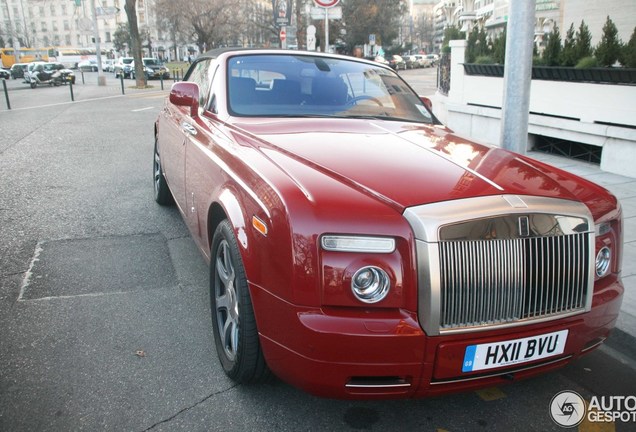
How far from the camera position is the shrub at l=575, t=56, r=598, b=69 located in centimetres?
839

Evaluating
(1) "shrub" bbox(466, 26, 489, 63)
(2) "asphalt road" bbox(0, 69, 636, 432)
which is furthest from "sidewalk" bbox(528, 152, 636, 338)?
(1) "shrub" bbox(466, 26, 489, 63)

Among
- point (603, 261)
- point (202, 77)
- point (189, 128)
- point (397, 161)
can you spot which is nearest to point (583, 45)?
point (202, 77)

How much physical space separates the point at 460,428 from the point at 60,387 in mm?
2076

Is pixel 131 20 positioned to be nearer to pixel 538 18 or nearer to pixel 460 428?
pixel 538 18

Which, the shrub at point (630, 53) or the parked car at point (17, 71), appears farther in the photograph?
the parked car at point (17, 71)

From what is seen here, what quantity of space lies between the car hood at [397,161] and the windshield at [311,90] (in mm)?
256

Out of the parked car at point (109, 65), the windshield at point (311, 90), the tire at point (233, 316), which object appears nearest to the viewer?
the tire at point (233, 316)

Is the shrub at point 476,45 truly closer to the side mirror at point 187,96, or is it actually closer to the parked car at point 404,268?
the side mirror at point 187,96

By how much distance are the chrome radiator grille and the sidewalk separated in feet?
4.61

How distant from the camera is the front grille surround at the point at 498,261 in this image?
2186 mm

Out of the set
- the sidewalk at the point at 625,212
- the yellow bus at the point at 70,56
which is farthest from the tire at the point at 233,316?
the yellow bus at the point at 70,56

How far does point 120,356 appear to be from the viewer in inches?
127

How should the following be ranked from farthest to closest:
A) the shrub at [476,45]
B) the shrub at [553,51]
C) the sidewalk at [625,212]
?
the shrub at [476,45]
the shrub at [553,51]
the sidewalk at [625,212]

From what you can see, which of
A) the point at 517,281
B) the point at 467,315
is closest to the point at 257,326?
the point at 467,315
